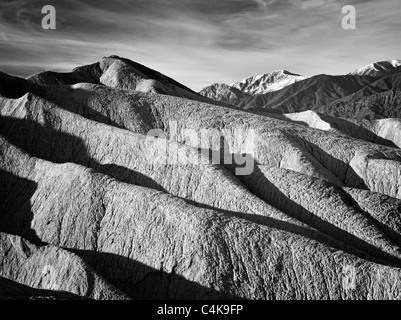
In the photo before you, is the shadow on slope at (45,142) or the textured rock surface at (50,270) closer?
the textured rock surface at (50,270)

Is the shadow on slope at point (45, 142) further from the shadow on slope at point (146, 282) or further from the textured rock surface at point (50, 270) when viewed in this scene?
the textured rock surface at point (50, 270)

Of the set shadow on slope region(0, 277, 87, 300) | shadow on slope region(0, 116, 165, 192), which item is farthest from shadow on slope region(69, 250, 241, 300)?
shadow on slope region(0, 116, 165, 192)

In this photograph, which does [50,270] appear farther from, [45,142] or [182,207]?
[45,142]

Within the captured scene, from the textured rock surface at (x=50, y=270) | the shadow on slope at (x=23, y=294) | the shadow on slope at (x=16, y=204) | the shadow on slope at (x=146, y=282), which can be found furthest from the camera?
the shadow on slope at (x=16, y=204)

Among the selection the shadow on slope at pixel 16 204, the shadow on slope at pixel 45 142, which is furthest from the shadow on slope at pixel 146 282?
the shadow on slope at pixel 45 142

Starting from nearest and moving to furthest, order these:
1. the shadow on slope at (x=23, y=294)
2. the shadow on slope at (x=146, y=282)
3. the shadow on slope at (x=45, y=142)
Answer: the shadow on slope at (x=23, y=294), the shadow on slope at (x=146, y=282), the shadow on slope at (x=45, y=142)

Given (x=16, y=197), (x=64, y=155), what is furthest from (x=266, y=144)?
(x=16, y=197)

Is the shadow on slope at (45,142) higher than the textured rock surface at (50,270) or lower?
higher

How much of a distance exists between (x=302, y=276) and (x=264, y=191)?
11343 millimetres

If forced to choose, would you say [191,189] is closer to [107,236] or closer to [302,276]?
[107,236]

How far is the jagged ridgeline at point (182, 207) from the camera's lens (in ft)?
85.5

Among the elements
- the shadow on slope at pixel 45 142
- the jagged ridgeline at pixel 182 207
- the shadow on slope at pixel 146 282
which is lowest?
the shadow on slope at pixel 146 282

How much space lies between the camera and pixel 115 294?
23.2 metres

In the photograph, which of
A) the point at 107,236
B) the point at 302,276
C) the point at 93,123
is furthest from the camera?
the point at 93,123
